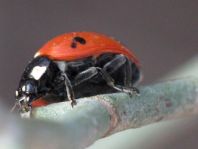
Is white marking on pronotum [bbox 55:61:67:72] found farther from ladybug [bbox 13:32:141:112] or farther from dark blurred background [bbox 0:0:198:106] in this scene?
dark blurred background [bbox 0:0:198:106]

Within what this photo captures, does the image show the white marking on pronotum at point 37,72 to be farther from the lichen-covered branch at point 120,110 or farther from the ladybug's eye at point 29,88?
the lichen-covered branch at point 120,110

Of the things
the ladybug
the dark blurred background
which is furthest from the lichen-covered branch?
the dark blurred background

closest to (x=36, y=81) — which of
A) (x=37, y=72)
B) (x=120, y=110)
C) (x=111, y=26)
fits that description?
(x=37, y=72)

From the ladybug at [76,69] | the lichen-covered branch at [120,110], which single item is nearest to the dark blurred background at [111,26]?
the ladybug at [76,69]

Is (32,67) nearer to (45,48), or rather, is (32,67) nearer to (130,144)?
(45,48)

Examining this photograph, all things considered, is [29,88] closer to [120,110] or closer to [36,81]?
[36,81]

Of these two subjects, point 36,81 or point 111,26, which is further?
point 111,26

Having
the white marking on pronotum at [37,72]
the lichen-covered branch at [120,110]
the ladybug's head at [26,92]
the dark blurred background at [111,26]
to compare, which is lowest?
the dark blurred background at [111,26]

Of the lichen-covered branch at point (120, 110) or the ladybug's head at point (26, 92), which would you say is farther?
the ladybug's head at point (26, 92)
